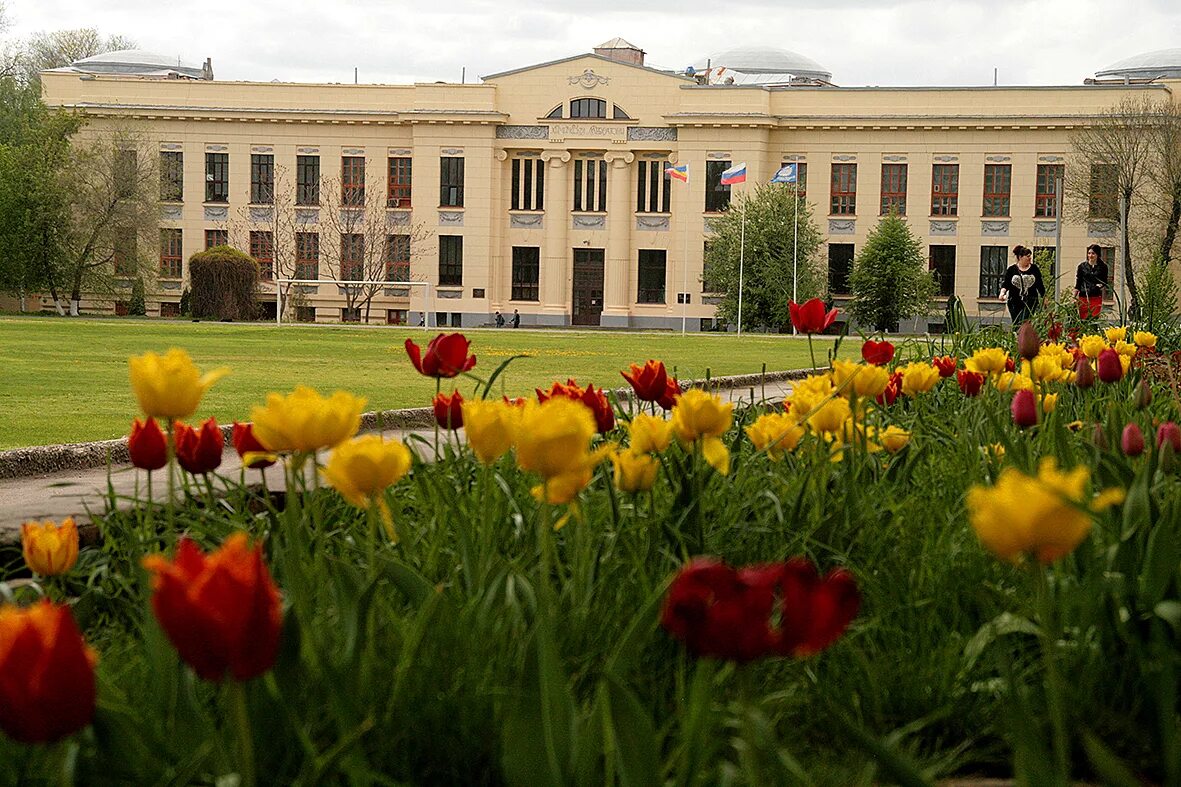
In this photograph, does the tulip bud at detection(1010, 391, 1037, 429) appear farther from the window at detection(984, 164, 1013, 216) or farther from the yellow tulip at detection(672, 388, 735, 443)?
the window at detection(984, 164, 1013, 216)

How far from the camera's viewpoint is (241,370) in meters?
13.5

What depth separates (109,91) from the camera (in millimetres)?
51625

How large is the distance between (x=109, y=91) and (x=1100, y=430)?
53.6m

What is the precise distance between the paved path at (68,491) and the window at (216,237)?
4793cm

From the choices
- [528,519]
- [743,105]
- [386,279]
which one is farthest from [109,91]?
[528,519]

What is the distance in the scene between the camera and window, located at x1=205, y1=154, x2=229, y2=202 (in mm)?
51750

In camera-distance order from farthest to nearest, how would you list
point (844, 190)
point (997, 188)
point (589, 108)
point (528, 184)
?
point (528, 184) → point (844, 190) → point (589, 108) → point (997, 188)

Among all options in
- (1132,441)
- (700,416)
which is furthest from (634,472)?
(1132,441)

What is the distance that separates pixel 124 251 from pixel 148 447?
161 feet

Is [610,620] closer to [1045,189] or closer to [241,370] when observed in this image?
[241,370]

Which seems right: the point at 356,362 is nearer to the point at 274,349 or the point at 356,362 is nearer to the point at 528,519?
the point at 274,349

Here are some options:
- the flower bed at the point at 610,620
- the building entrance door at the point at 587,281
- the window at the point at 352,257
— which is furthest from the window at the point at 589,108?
the flower bed at the point at 610,620

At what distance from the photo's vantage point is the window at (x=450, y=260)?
50656mm

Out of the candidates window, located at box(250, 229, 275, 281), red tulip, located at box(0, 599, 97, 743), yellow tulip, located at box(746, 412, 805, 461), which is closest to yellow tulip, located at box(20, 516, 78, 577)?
red tulip, located at box(0, 599, 97, 743)
